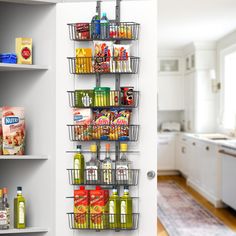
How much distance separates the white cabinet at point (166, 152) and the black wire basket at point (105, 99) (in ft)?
20.4

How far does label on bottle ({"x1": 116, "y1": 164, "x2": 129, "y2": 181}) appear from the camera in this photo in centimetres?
260

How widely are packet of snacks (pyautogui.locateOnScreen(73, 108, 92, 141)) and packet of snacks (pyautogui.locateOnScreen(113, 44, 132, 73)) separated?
30cm

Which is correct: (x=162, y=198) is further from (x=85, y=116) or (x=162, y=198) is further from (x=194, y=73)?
(x=85, y=116)

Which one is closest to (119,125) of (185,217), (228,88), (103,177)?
(103,177)

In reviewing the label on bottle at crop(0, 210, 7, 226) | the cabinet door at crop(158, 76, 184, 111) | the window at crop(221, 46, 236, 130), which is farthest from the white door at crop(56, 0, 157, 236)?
Result: the cabinet door at crop(158, 76, 184, 111)

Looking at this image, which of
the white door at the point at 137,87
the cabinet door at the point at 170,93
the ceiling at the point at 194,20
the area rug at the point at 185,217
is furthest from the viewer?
the cabinet door at the point at 170,93

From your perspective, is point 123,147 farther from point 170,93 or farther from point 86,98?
point 170,93

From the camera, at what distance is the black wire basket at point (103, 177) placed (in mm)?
2600

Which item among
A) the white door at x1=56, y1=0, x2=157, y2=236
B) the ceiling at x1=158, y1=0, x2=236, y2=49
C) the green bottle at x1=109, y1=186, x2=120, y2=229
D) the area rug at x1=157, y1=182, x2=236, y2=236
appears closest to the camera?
the green bottle at x1=109, y1=186, x2=120, y2=229

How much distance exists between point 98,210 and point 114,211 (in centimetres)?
9

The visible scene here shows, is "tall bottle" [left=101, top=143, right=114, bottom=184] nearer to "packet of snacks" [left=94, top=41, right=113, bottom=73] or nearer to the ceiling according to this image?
"packet of snacks" [left=94, top=41, right=113, bottom=73]

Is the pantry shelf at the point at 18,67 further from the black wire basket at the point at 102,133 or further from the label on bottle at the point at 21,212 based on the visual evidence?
the label on bottle at the point at 21,212

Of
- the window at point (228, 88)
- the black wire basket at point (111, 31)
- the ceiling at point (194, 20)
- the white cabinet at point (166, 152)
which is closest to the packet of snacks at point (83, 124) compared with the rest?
the black wire basket at point (111, 31)

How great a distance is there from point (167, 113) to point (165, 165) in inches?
48.5
